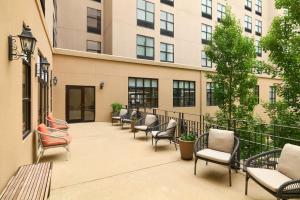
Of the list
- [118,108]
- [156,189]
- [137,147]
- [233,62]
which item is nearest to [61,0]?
[118,108]

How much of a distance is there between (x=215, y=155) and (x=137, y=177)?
1.81 m

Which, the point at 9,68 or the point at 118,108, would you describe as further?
the point at 118,108

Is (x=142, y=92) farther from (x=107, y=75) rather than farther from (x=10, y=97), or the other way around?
(x=10, y=97)

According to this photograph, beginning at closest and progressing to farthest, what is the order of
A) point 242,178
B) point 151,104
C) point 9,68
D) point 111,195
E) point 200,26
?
point 9,68 < point 111,195 < point 242,178 < point 151,104 < point 200,26

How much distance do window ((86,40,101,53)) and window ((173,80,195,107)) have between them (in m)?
8.32

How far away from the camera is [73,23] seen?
19.2 m

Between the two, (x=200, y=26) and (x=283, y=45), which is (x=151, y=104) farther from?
(x=200, y=26)

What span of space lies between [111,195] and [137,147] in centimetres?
352

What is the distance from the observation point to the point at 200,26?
2350 centimetres

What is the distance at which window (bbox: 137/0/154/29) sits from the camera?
1939 centimetres

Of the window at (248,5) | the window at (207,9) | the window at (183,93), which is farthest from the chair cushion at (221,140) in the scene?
the window at (248,5)

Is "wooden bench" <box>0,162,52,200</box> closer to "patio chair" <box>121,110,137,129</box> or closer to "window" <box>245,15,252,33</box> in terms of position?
"patio chair" <box>121,110,137,129</box>

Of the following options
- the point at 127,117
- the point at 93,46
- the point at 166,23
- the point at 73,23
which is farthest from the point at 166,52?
the point at 127,117

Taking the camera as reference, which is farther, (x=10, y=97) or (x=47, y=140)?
(x=47, y=140)
